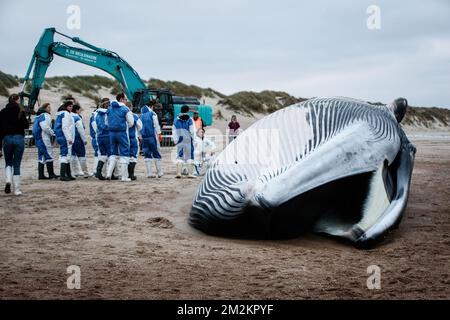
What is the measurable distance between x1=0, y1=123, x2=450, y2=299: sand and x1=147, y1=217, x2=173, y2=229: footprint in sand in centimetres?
2

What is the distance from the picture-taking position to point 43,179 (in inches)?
515

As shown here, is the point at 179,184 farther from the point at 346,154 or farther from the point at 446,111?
the point at 446,111

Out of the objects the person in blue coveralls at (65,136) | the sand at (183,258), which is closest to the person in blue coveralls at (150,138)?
the person in blue coveralls at (65,136)

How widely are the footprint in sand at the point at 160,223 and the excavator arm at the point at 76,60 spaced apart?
17429 millimetres

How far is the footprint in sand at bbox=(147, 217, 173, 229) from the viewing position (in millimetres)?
7281

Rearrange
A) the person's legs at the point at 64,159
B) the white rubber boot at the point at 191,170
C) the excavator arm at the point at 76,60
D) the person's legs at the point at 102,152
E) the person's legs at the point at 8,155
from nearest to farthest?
the person's legs at the point at 8,155 → the person's legs at the point at 64,159 → the person's legs at the point at 102,152 → the white rubber boot at the point at 191,170 → the excavator arm at the point at 76,60

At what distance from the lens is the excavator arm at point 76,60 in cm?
2372

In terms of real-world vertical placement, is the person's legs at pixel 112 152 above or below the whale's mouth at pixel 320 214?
above

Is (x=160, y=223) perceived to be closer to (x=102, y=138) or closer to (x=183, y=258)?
(x=183, y=258)

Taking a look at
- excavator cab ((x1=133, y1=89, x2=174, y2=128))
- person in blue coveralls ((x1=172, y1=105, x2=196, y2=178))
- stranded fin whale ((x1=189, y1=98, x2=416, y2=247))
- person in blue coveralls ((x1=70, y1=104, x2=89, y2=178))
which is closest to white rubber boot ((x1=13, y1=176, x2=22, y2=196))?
person in blue coveralls ((x1=70, y1=104, x2=89, y2=178))

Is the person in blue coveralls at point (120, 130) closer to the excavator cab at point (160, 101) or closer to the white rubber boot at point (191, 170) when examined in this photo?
the white rubber boot at point (191, 170)

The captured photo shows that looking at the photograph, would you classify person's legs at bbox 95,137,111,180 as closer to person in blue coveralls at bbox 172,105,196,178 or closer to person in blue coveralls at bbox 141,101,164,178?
person in blue coveralls at bbox 141,101,164,178
